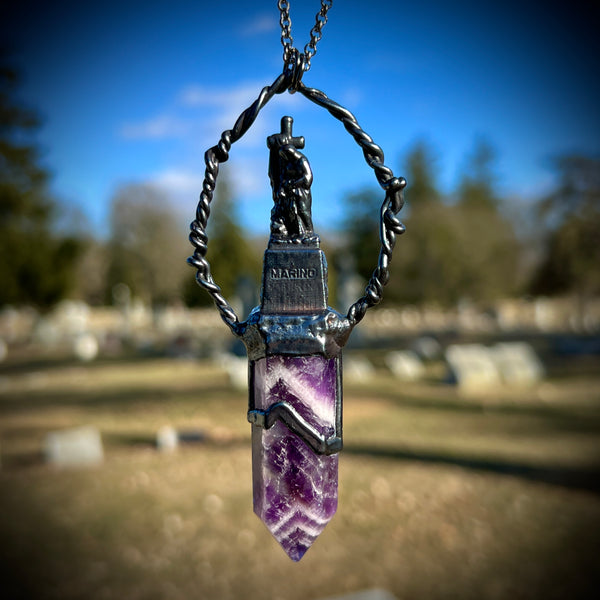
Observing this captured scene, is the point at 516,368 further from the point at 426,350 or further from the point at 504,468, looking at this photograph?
the point at 504,468

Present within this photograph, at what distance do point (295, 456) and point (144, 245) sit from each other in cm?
3147

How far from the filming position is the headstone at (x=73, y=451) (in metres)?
7.71

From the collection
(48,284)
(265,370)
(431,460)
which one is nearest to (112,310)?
(48,284)

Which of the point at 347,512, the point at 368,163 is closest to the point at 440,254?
the point at 347,512

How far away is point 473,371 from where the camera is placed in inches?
516

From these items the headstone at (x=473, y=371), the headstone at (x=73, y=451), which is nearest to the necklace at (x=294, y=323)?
the headstone at (x=73, y=451)

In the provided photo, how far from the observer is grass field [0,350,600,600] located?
4773 millimetres

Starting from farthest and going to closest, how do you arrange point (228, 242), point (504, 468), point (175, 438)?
point (228, 242), point (175, 438), point (504, 468)

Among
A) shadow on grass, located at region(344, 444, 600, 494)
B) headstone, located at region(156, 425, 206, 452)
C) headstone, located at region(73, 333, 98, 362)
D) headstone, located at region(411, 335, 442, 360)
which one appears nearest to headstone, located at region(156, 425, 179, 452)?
headstone, located at region(156, 425, 206, 452)

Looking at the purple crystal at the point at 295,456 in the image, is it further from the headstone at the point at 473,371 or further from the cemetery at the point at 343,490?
the headstone at the point at 473,371

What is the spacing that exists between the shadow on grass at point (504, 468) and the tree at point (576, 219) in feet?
54.5

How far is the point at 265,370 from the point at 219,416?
9.67 metres

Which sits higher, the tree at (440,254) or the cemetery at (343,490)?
the tree at (440,254)

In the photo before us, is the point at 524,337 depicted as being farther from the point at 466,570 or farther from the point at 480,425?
the point at 466,570
